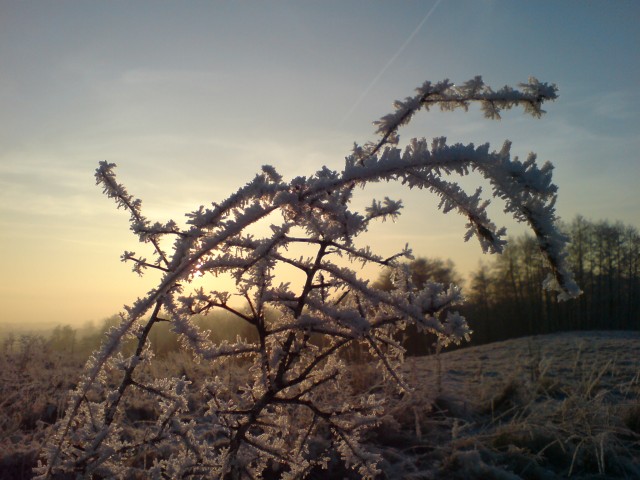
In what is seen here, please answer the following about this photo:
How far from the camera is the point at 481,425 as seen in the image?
4.69m

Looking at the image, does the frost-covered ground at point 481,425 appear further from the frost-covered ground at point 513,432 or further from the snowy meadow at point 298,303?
the snowy meadow at point 298,303

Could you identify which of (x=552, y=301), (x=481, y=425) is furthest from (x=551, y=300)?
(x=481, y=425)

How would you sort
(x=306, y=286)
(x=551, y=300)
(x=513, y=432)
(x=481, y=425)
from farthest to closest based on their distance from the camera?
(x=551, y=300), (x=481, y=425), (x=513, y=432), (x=306, y=286)

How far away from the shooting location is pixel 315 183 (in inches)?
37.9

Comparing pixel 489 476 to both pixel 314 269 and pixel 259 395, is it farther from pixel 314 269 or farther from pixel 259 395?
pixel 314 269

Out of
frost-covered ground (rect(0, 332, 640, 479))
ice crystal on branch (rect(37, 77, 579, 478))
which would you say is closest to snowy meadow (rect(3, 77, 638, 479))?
ice crystal on branch (rect(37, 77, 579, 478))

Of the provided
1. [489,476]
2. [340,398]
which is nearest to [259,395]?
[340,398]

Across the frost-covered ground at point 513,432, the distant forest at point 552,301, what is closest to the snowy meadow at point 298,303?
the frost-covered ground at point 513,432

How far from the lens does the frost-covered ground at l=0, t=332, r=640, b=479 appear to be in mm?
3549

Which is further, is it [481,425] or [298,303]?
[481,425]

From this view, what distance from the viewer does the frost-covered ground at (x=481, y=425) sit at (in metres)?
3.55

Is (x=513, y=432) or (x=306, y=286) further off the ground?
(x=306, y=286)

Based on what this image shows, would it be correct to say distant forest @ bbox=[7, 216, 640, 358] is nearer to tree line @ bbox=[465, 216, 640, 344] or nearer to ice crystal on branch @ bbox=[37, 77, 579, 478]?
tree line @ bbox=[465, 216, 640, 344]

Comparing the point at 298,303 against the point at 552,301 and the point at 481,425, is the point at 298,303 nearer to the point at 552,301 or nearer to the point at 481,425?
the point at 481,425
